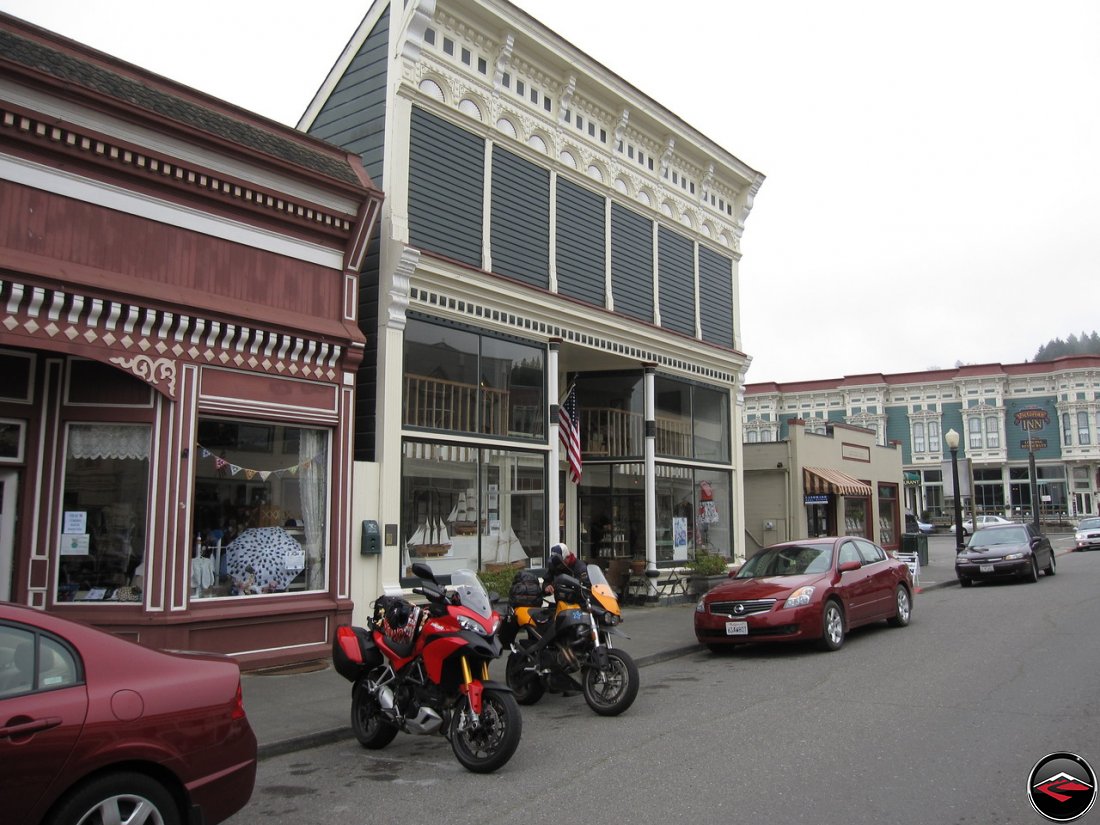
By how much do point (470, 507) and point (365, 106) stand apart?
627 cm

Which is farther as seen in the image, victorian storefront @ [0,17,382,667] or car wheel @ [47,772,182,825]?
victorian storefront @ [0,17,382,667]

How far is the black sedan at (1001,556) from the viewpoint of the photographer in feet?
67.8

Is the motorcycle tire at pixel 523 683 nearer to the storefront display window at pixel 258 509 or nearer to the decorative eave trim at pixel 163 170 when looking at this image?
the storefront display window at pixel 258 509

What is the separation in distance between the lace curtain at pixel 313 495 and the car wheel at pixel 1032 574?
17721mm

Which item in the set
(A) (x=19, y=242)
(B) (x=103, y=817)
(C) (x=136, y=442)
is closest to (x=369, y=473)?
(C) (x=136, y=442)

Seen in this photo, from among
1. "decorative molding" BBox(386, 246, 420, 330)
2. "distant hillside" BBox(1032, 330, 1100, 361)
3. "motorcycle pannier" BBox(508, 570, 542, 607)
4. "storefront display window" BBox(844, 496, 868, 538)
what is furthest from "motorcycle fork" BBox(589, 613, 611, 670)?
"distant hillside" BBox(1032, 330, 1100, 361)

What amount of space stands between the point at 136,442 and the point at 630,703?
599 centimetres

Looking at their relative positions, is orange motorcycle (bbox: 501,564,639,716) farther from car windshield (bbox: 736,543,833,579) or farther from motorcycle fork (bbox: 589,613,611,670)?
car windshield (bbox: 736,543,833,579)

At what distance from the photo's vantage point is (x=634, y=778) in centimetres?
593

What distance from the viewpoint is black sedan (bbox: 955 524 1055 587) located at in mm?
20672

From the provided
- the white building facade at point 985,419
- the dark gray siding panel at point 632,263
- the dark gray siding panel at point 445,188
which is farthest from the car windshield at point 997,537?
the white building facade at point 985,419

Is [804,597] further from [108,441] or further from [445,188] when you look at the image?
[108,441]

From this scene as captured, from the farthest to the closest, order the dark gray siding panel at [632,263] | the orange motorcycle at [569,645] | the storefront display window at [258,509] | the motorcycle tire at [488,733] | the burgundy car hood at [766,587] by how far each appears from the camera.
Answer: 1. the dark gray siding panel at [632,263]
2. the burgundy car hood at [766,587]
3. the storefront display window at [258,509]
4. the orange motorcycle at [569,645]
5. the motorcycle tire at [488,733]

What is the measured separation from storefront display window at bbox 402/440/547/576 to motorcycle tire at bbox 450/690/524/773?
18.9 ft
